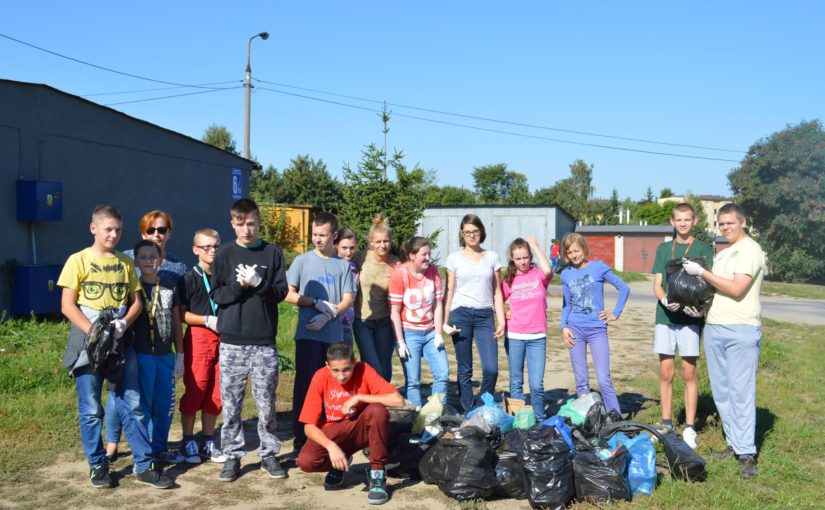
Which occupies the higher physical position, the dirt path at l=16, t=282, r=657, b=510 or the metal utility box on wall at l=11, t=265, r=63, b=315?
the metal utility box on wall at l=11, t=265, r=63, b=315

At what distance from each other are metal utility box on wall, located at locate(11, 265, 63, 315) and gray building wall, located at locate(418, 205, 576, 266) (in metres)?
23.1

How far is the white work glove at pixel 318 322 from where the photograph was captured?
17.8ft

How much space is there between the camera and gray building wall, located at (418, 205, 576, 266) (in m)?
33.5

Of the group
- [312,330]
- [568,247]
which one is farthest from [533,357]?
[312,330]

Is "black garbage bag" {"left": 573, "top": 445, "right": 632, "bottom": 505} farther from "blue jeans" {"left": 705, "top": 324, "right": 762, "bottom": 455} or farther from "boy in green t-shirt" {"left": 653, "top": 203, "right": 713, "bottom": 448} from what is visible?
"boy in green t-shirt" {"left": 653, "top": 203, "right": 713, "bottom": 448}

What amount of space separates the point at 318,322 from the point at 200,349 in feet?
3.26

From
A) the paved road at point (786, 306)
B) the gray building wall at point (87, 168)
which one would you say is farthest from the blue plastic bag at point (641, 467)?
the paved road at point (786, 306)

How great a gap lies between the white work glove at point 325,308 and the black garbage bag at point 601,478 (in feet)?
6.81

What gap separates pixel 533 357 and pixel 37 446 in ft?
14.0

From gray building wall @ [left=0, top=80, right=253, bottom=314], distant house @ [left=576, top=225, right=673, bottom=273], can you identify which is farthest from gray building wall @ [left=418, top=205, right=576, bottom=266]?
gray building wall @ [left=0, top=80, right=253, bottom=314]

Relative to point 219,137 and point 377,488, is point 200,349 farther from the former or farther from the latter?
point 219,137

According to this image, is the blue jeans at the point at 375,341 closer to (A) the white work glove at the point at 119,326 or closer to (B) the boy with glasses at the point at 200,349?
(B) the boy with glasses at the point at 200,349

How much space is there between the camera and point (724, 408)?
5449mm

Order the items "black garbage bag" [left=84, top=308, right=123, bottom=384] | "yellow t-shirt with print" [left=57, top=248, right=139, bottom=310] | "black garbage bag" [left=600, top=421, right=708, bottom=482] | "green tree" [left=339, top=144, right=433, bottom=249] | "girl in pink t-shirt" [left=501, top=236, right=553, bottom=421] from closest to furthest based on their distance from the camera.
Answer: "black garbage bag" [left=84, top=308, right=123, bottom=384], "yellow t-shirt with print" [left=57, top=248, right=139, bottom=310], "black garbage bag" [left=600, top=421, right=708, bottom=482], "girl in pink t-shirt" [left=501, top=236, right=553, bottom=421], "green tree" [left=339, top=144, right=433, bottom=249]
